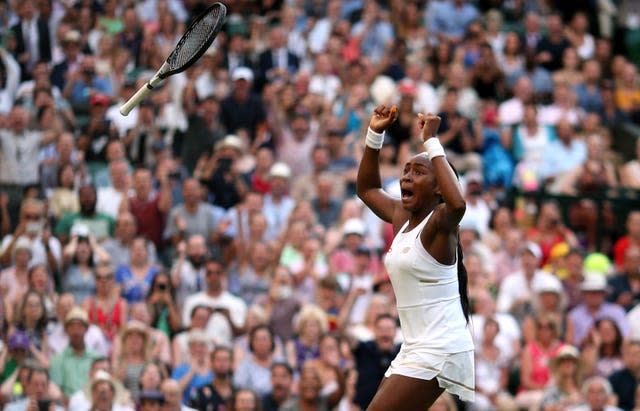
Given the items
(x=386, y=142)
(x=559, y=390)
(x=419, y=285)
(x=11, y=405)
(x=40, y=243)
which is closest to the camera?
(x=419, y=285)

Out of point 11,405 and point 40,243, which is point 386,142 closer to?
point 40,243

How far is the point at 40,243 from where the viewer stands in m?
12.4

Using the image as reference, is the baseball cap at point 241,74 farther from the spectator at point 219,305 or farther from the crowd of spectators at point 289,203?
the spectator at point 219,305

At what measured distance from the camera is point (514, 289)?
12.8 m

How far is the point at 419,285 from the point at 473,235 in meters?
6.47

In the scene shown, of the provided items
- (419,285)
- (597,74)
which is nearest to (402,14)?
(597,74)

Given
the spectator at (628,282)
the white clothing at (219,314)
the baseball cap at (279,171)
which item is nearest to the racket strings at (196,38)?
the white clothing at (219,314)

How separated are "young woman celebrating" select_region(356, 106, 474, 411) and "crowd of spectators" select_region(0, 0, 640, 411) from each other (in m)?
4.04

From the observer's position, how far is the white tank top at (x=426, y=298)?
677 cm

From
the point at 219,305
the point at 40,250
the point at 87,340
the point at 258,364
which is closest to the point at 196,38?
the point at 258,364

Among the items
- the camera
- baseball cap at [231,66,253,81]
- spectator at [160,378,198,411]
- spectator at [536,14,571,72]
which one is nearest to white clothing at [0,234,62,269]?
the camera

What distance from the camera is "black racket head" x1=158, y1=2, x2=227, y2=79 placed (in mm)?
7414

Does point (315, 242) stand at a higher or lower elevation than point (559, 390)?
higher

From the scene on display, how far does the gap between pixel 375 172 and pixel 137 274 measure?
5269 mm
